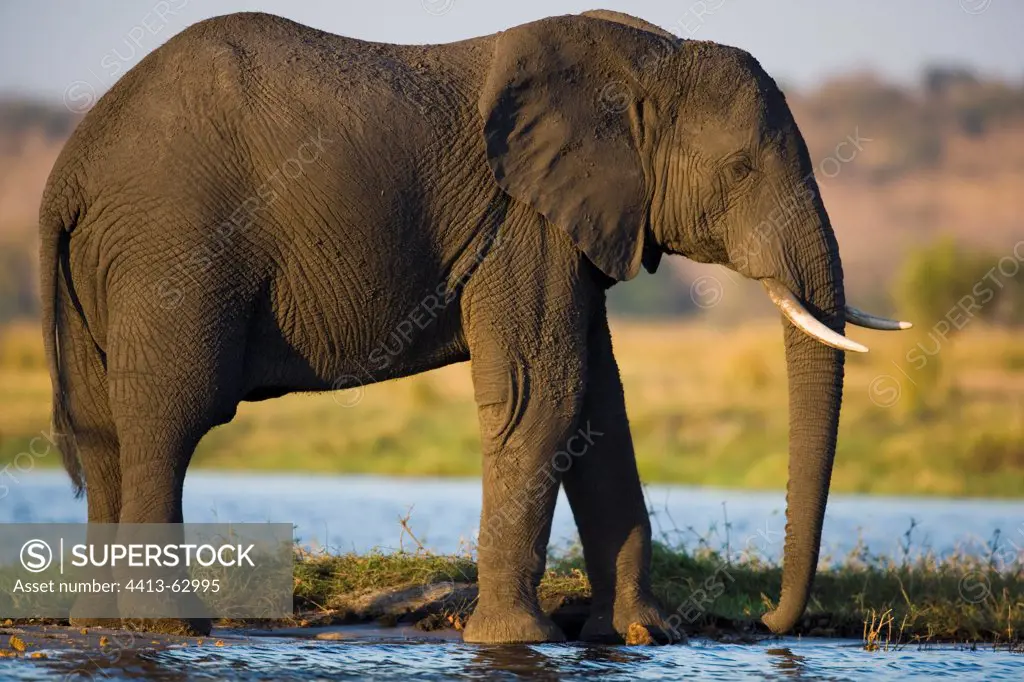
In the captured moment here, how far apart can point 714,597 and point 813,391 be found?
2.00m

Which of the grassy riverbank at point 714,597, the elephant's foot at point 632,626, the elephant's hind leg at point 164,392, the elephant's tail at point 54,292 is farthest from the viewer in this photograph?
the grassy riverbank at point 714,597

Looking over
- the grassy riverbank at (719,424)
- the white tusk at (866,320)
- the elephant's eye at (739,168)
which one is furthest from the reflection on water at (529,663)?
the grassy riverbank at (719,424)

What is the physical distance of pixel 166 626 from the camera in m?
8.19

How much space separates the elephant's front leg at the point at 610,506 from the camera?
910 cm

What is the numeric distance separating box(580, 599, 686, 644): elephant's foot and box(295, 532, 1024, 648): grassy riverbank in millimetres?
200

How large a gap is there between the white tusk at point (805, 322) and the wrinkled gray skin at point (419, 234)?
3.7 inches

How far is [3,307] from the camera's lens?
57.2 m

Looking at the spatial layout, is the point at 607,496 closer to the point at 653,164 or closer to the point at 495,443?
the point at 495,443

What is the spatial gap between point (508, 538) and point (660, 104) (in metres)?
2.47

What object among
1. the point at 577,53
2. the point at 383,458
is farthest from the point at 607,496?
the point at 383,458

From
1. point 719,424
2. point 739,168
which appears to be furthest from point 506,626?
point 719,424

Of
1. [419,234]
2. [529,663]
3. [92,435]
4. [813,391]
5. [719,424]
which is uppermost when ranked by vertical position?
[719,424]

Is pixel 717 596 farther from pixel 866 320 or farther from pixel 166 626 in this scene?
pixel 166 626

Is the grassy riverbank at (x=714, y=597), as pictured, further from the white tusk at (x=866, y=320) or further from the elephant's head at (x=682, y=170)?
the white tusk at (x=866, y=320)
